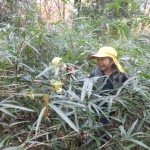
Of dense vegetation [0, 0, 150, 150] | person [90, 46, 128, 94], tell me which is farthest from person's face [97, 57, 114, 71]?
dense vegetation [0, 0, 150, 150]

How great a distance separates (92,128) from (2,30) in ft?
4.85

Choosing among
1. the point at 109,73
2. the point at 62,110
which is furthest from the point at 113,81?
the point at 62,110

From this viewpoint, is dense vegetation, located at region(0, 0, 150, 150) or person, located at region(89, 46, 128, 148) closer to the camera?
dense vegetation, located at region(0, 0, 150, 150)

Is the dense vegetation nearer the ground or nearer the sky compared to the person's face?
nearer the ground

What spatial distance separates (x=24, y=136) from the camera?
177 centimetres

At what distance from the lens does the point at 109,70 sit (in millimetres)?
2199

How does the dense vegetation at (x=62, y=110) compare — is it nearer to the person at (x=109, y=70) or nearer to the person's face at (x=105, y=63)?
the person at (x=109, y=70)

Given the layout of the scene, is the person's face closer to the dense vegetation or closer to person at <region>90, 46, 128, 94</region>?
person at <region>90, 46, 128, 94</region>

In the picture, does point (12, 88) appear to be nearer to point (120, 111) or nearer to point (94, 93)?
point (94, 93)

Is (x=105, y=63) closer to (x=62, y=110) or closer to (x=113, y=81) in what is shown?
(x=113, y=81)

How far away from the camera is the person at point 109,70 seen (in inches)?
82.0

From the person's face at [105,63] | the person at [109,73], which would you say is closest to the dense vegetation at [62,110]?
the person at [109,73]

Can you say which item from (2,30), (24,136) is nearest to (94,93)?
(24,136)

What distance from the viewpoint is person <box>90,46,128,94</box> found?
208 cm
